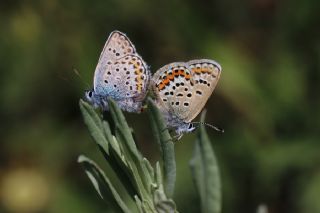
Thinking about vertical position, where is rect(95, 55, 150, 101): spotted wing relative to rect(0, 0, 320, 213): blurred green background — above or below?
above

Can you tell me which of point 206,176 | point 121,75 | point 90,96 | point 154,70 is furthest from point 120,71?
point 154,70

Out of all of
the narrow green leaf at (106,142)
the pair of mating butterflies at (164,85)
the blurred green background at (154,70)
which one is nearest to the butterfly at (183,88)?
the pair of mating butterflies at (164,85)

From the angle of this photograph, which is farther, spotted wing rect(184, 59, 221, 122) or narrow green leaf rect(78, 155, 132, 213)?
spotted wing rect(184, 59, 221, 122)

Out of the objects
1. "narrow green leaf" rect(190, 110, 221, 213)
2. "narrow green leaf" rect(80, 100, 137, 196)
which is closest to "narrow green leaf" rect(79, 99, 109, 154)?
"narrow green leaf" rect(80, 100, 137, 196)

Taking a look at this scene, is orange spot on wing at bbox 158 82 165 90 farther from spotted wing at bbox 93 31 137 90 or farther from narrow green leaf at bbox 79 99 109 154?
narrow green leaf at bbox 79 99 109 154

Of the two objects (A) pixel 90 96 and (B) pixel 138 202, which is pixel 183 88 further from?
(B) pixel 138 202

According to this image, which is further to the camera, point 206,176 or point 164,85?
point 164,85
